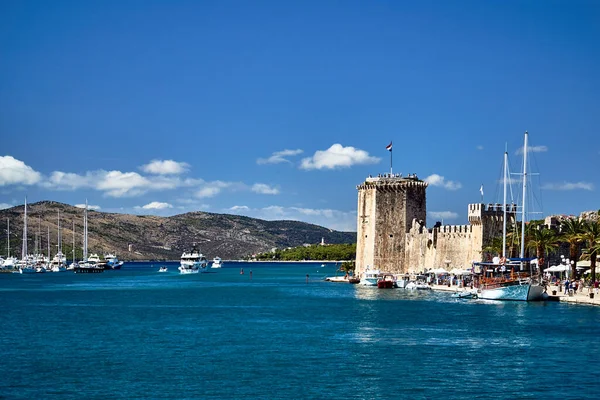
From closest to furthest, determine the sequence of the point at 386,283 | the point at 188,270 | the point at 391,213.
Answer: the point at 386,283
the point at 391,213
the point at 188,270

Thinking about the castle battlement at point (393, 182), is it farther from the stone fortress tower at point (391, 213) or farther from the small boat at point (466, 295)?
the small boat at point (466, 295)

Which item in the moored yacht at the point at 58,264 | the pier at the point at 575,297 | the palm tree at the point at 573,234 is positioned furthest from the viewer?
the moored yacht at the point at 58,264

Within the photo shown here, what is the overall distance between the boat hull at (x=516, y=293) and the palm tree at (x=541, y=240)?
6.95m

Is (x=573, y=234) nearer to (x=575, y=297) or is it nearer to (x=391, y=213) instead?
(x=575, y=297)

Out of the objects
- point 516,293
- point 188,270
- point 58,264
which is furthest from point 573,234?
point 58,264

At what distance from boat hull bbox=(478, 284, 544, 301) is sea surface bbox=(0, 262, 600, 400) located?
57 centimetres

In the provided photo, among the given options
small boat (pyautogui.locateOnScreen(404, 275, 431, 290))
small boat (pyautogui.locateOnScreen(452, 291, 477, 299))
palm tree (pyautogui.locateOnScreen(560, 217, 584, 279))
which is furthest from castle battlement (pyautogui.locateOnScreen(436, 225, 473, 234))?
palm tree (pyautogui.locateOnScreen(560, 217, 584, 279))

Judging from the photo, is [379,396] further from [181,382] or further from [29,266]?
[29,266]

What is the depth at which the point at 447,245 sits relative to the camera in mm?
74062

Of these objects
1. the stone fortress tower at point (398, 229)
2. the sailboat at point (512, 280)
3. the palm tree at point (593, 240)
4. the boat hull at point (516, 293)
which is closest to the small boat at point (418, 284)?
the stone fortress tower at point (398, 229)

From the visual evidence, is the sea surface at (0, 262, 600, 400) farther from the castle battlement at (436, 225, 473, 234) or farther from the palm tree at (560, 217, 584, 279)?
the castle battlement at (436, 225, 473, 234)

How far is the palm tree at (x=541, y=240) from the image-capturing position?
61719mm

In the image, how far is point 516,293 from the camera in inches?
2114

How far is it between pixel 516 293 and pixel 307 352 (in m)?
22.0
